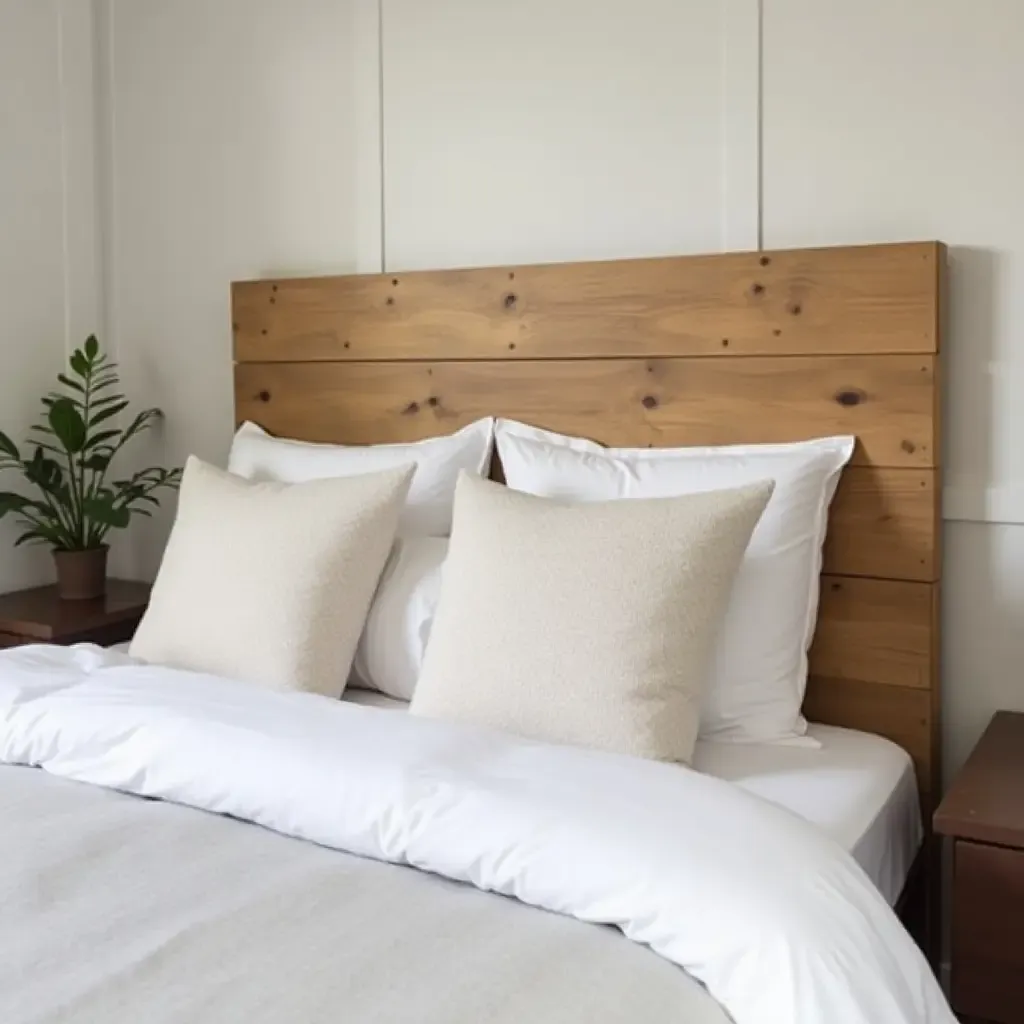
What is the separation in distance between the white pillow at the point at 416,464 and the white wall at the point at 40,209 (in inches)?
29.4

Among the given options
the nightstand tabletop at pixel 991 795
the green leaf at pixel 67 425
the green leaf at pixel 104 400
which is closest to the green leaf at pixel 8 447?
Answer: the green leaf at pixel 67 425

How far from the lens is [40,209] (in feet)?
10.1

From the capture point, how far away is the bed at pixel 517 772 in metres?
1.27

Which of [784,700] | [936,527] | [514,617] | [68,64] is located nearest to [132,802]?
[514,617]

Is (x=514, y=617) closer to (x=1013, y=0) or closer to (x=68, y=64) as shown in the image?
(x=1013, y=0)

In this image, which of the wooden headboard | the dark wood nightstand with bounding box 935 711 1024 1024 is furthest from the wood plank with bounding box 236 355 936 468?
the dark wood nightstand with bounding box 935 711 1024 1024

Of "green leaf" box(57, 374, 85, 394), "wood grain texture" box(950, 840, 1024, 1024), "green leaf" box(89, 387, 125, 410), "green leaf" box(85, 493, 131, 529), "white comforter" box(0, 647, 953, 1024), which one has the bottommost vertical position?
"wood grain texture" box(950, 840, 1024, 1024)

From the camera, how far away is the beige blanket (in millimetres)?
1208

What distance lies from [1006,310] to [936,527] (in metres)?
0.38

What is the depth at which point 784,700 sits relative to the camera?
2076 mm

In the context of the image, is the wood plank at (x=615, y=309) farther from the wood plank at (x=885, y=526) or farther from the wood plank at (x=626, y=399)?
the wood plank at (x=885, y=526)

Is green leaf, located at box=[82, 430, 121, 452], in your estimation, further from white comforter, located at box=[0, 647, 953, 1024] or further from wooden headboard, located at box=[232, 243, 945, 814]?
white comforter, located at box=[0, 647, 953, 1024]

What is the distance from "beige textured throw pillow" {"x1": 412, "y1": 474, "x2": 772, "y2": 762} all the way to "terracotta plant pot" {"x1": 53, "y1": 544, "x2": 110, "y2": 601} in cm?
129

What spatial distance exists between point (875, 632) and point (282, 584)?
1035mm
